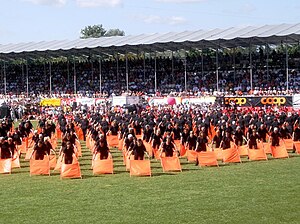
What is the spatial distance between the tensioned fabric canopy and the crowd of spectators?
2308mm

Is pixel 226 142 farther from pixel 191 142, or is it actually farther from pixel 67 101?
pixel 67 101

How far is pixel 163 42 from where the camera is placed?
60.2 metres

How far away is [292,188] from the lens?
1797cm

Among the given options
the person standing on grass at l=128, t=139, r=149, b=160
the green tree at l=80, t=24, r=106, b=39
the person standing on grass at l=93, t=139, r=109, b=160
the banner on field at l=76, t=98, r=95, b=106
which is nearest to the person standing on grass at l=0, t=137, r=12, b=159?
the person standing on grass at l=93, t=139, r=109, b=160

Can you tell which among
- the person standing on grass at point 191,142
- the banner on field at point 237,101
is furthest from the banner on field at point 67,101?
the person standing on grass at point 191,142

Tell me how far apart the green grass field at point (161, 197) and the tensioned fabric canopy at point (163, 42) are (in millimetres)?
33793

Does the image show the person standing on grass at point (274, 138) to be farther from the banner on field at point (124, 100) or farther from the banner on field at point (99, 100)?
the banner on field at point (99, 100)

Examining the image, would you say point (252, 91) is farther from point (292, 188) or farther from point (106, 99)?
point (292, 188)

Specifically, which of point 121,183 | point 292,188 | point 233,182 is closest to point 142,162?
point 121,183

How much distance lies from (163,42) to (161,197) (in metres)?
43.9

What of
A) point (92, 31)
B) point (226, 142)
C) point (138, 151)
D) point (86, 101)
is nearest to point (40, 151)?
point (138, 151)

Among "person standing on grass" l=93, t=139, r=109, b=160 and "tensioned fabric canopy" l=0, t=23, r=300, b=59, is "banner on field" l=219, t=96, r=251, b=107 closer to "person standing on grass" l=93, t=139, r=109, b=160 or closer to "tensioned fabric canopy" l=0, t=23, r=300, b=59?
"tensioned fabric canopy" l=0, t=23, r=300, b=59

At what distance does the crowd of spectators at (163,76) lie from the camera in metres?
62.1

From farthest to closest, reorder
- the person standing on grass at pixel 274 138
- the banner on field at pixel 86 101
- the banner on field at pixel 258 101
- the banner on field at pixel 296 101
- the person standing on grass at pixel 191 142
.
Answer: the banner on field at pixel 86 101 → the banner on field at pixel 258 101 → the banner on field at pixel 296 101 → the person standing on grass at pixel 274 138 → the person standing on grass at pixel 191 142
